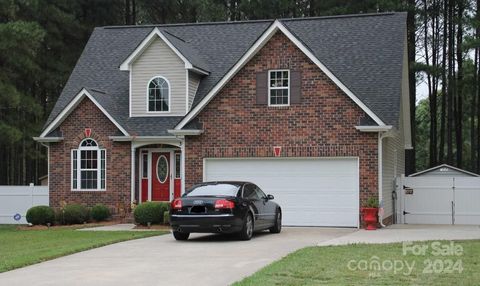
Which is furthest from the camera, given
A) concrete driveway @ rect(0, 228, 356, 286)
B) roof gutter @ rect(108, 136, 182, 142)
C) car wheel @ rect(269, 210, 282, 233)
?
roof gutter @ rect(108, 136, 182, 142)

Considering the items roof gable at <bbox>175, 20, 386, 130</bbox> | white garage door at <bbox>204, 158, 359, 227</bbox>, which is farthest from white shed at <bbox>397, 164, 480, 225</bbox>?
roof gable at <bbox>175, 20, 386, 130</bbox>

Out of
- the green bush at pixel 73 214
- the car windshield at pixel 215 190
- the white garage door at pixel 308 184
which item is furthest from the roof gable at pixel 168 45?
the car windshield at pixel 215 190

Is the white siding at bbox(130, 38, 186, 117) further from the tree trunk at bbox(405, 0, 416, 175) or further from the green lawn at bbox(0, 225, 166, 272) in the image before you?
the tree trunk at bbox(405, 0, 416, 175)

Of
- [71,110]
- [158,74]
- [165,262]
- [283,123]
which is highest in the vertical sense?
[158,74]

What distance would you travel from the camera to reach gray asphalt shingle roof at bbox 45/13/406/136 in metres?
25.0

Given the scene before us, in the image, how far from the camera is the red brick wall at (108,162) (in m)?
26.4

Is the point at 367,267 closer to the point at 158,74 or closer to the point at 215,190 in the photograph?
the point at 215,190

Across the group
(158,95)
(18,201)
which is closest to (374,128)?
(158,95)

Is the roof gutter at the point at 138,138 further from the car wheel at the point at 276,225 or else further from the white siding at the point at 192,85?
the car wheel at the point at 276,225

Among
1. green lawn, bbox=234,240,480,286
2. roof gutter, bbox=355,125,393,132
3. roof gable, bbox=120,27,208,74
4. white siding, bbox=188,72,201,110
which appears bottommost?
green lawn, bbox=234,240,480,286

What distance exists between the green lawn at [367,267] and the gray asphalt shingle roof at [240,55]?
9.21 m

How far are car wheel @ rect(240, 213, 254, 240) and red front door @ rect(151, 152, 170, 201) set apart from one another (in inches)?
355

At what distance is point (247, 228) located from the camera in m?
17.9

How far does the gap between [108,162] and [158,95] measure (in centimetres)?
315
